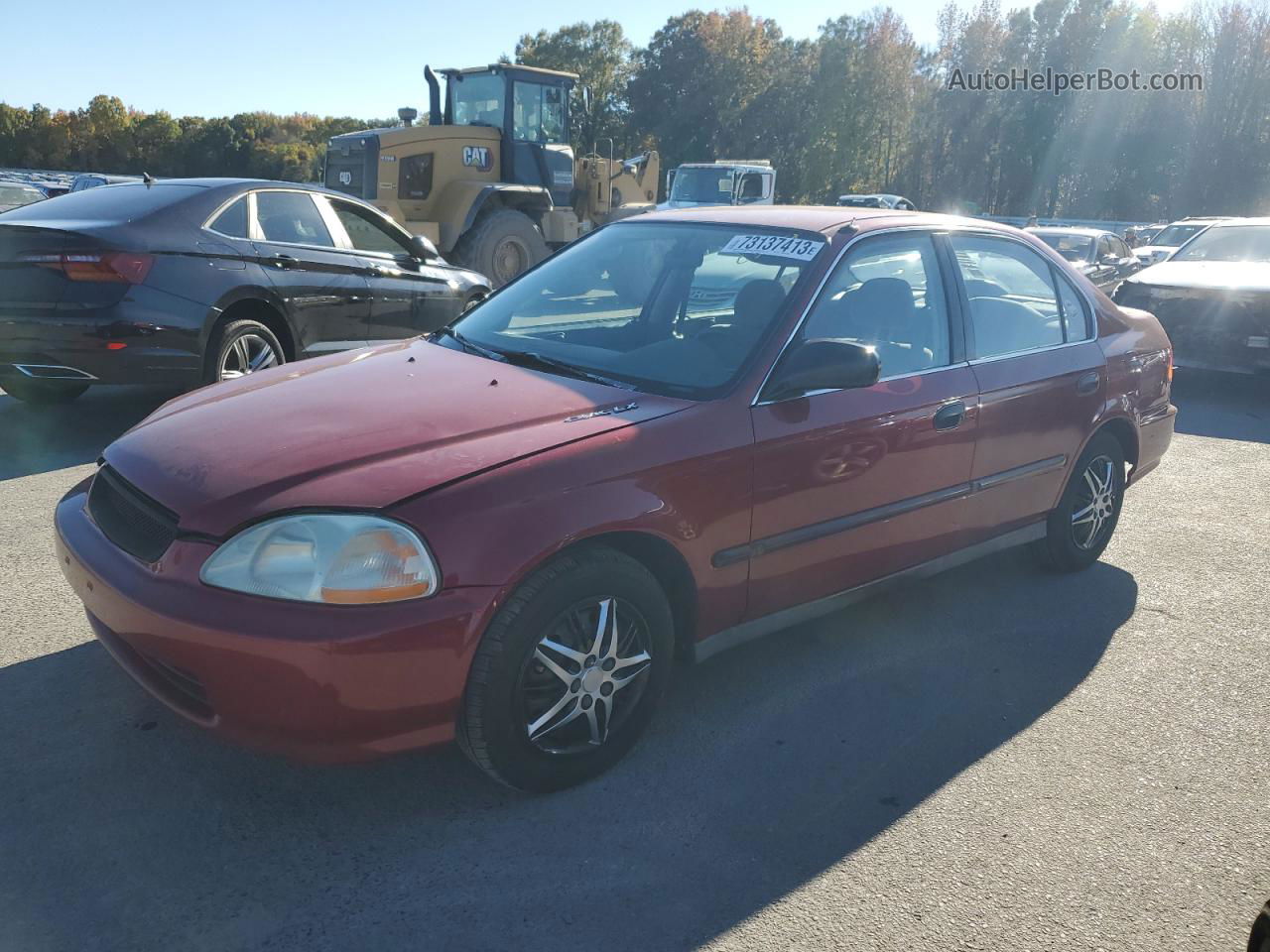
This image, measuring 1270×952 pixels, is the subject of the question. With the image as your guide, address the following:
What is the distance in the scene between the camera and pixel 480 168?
1393 centimetres

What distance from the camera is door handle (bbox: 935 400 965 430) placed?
3775 mm

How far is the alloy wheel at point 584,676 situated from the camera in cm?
277

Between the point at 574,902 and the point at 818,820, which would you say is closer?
the point at 574,902

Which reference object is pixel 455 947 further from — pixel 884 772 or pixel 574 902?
pixel 884 772

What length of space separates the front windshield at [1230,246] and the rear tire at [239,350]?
29.7ft

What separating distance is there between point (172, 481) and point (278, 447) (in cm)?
29

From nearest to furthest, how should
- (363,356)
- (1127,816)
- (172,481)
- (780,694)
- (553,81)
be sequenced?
(172,481)
(1127,816)
(780,694)
(363,356)
(553,81)

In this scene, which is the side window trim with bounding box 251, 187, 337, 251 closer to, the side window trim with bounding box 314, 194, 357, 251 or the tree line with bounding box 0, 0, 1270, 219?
the side window trim with bounding box 314, 194, 357, 251

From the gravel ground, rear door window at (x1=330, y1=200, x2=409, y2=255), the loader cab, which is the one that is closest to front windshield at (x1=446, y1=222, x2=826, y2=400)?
the gravel ground

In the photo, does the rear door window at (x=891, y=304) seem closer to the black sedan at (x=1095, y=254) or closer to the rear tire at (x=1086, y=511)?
the rear tire at (x=1086, y=511)

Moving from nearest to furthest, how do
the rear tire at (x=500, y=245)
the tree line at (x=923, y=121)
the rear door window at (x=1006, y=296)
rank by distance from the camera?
the rear door window at (x=1006, y=296)
the rear tire at (x=500, y=245)
the tree line at (x=923, y=121)

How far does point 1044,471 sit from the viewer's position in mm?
4398

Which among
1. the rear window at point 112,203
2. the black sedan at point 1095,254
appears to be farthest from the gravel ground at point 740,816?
the black sedan at point 1095,254

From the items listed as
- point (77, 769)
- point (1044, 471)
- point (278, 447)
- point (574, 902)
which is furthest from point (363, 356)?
point (1044, 471)
